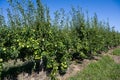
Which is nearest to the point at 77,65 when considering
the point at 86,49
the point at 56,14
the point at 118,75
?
the point at 86,49

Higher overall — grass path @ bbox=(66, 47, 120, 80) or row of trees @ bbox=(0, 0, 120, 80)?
row of trees @ bbox=(0, 0, 120, 80)

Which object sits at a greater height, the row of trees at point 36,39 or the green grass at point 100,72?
the row of trees at point 36,39

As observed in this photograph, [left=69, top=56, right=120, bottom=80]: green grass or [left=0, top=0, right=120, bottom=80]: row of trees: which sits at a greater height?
[left=0, top=0, right=120, bottom=80]: row of trees

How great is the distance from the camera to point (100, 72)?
963 cm

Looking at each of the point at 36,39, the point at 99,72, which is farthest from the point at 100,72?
the point at 36,39

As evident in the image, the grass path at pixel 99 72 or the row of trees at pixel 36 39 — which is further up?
the row of trees at pixel 36 39

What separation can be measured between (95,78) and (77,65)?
5.15 ft

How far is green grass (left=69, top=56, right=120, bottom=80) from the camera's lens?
8.93 m

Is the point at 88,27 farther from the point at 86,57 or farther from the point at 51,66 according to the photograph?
the point at 51,66

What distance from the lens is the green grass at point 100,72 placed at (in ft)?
29.3

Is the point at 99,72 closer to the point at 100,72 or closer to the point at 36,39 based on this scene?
the point at 100,72

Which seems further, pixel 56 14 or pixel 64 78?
pixel 56 14

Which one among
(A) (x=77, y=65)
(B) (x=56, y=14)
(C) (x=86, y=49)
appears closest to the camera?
(B) (x=56, y=14)

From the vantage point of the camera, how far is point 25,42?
8242mm
